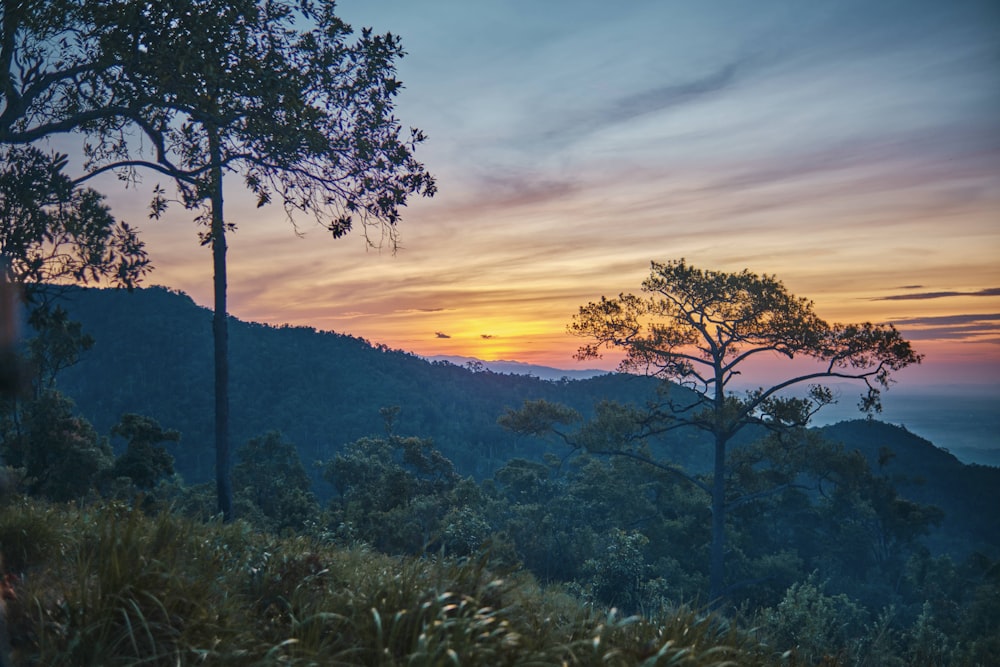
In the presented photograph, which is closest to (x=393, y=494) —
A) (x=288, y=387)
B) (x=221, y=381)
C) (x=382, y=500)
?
(x=382, y=500)

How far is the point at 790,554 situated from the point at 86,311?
123m

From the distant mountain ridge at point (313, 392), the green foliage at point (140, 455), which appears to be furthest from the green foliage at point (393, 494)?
the distant mountain ridge at point (313, 392)

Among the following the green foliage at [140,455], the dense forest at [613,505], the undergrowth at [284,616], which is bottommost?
the dense forest at [613,505]

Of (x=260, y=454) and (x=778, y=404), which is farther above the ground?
(x=778, y=404)

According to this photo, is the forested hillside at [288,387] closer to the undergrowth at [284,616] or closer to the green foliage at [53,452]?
the green foliage at [53,452]

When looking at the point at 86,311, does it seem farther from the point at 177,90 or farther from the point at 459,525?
the point at 177,90

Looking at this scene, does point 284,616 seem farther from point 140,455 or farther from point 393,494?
point 393,494

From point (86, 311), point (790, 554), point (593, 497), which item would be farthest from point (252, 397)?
point (790, 554)

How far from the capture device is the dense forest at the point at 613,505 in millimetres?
22547

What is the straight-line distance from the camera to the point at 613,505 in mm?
42938

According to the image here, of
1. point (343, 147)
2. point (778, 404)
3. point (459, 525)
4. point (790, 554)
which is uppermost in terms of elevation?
point (343, 147)

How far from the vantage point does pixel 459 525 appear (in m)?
23.8

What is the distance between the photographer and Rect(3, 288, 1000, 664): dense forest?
74.0 ft

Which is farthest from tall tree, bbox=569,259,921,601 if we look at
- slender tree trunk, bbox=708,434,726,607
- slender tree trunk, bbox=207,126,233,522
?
slender tree trunk, bbox=207,126,233,522
